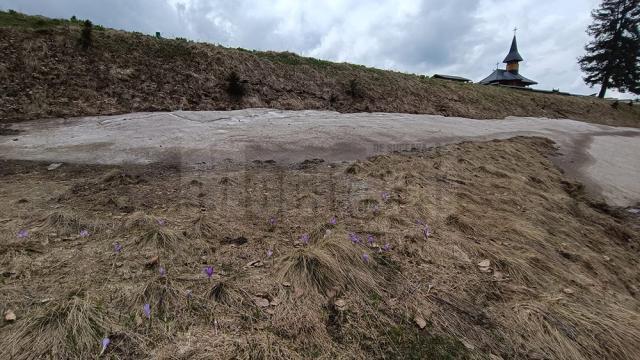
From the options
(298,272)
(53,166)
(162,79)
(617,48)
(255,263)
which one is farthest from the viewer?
(617,48)

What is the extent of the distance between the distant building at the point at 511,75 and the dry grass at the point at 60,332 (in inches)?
2431

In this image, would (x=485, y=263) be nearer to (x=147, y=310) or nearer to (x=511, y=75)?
(x=147, y=310)

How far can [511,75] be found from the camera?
55.1 metres

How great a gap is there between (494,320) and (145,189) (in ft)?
15.5

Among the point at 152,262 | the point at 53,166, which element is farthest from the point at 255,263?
the point at 53,166

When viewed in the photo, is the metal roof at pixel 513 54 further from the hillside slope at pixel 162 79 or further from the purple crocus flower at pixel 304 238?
the purple crocus flower at pixel 304 238

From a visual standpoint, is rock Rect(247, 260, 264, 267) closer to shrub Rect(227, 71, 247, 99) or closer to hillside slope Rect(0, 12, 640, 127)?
hillside slope Rect(0, 12, 640, 127)

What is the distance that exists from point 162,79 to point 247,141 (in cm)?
645

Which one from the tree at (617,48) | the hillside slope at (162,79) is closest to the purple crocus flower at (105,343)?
the hillside slope at (162,79)

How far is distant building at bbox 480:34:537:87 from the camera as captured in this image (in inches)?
2126

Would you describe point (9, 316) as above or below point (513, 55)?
below

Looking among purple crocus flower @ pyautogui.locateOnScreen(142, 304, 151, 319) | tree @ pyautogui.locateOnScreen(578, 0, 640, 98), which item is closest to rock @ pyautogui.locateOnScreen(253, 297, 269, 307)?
purple crocus flower @ pyautogui.locateOnScreen(142, 304, 151, 319)

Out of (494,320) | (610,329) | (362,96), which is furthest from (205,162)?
(362,96)

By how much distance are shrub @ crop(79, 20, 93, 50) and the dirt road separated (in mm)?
4105
